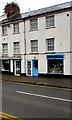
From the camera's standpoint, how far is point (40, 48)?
62.2ft

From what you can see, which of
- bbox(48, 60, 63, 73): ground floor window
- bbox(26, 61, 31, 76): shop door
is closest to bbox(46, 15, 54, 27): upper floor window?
bbox(48, 60, 63, 73): ground floor window

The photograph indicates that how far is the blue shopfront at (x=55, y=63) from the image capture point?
57.4ft

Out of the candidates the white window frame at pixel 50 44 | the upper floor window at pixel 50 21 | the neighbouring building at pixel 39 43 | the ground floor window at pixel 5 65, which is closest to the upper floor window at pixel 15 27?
the neighbouring building at pixel 39 43

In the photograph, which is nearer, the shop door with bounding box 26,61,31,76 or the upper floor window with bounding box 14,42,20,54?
the shop door with bounding box 26,61,31,76

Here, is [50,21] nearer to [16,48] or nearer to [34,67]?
[34,67]

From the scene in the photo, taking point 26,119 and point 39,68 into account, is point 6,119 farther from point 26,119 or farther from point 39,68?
point 39,68

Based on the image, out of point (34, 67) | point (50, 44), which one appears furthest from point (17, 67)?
point (50, 44)

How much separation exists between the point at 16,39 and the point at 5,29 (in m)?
3.10

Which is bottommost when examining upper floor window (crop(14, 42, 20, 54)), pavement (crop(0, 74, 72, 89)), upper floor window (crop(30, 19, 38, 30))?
pavement (crop(0, 74, 72, 89))

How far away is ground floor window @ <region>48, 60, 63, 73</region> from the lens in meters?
17.6

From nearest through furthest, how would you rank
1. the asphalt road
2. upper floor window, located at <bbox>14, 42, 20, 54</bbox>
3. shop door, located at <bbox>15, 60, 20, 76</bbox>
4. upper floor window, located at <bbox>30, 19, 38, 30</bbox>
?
the asphalt road, upper floor window, located at <bbox>30, 19, 38, 30</bbox>, shop door, located at <bbox>15, 60, 20, 76</bbox>, upper floor window, located at <bbox>14, 42, 20, 54</bbox>

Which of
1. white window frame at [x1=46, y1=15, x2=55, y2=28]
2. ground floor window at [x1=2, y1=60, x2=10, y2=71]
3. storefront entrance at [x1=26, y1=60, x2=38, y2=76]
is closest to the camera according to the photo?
white window frame at [x1=46, y1=15, x2=55, y2=28]

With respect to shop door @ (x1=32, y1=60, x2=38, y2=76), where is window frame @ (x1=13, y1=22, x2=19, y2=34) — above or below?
above

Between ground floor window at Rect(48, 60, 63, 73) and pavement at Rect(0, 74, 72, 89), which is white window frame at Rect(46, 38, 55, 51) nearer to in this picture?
ground floor window at Rect(48, 60, 63, 73)
